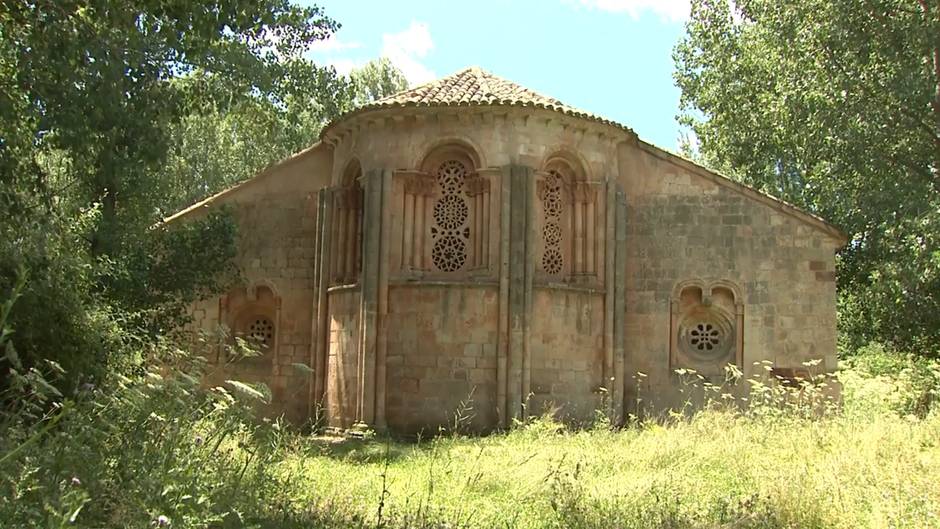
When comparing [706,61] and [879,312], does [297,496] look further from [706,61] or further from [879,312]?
[706,61]

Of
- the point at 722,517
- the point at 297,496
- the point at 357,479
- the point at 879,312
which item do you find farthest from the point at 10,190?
the point at 879,312

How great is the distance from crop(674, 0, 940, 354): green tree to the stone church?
6.61 ft

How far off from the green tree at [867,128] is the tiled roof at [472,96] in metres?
4.21

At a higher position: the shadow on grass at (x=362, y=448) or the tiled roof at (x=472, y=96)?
the tiled roof at (x=472, y=96)

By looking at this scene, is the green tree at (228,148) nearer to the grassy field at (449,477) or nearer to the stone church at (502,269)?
the stone church at (502,269)

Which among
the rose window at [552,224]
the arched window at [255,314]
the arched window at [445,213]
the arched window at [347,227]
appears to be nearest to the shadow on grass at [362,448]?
the arched window at [445,213]

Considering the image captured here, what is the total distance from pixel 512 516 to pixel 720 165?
19.2 meters

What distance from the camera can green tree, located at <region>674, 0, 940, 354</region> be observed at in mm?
16125

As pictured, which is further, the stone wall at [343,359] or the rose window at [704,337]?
the rose window at [704,337]

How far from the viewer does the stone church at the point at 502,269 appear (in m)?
14.9

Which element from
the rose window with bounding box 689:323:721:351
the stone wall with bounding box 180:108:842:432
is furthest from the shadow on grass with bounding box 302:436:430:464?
the rose window with bounding box 689:323:721:351

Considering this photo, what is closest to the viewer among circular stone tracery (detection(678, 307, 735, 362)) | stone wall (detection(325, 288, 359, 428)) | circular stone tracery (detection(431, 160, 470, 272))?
stone wall (detection(325, 288, 359, 428))

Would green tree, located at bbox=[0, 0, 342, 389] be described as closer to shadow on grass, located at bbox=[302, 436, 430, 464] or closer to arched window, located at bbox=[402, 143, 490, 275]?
shadow on grass, located at bbox=[302, 436, 430, 464]

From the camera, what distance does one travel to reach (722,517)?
7.09 metres
